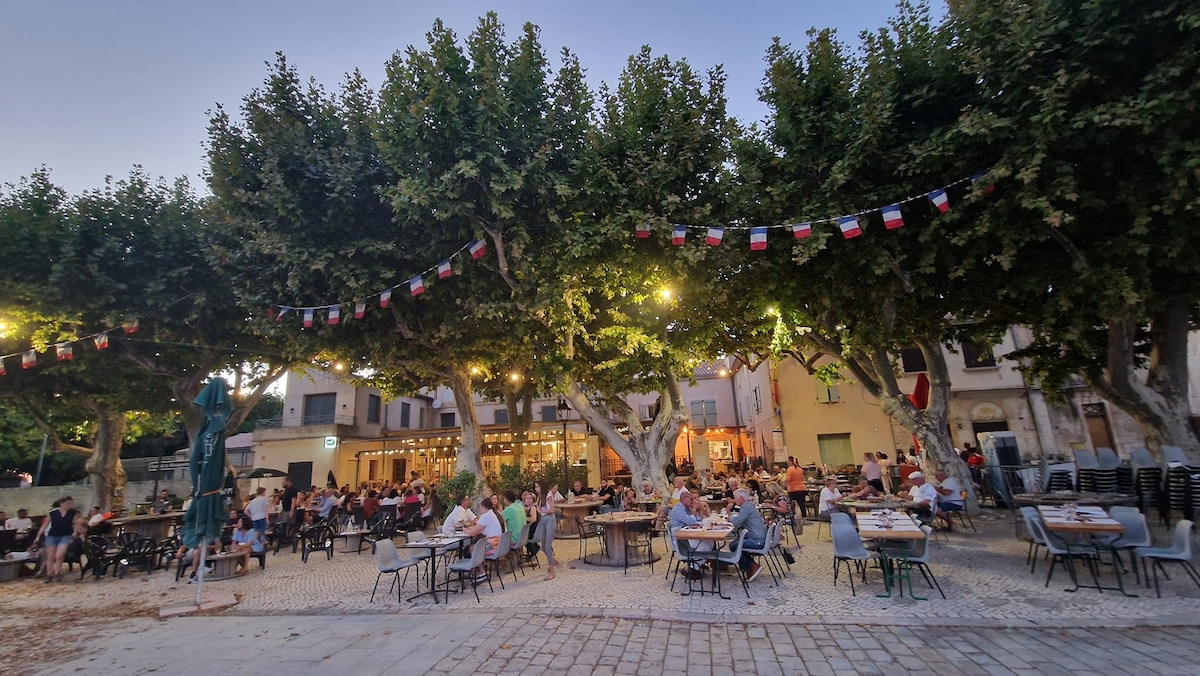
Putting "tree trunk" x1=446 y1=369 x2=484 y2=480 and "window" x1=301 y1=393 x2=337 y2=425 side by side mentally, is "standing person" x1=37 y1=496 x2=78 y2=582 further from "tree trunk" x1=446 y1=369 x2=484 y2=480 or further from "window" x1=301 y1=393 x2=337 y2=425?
"window" x1=301 y1=393 x2=337 y2=425

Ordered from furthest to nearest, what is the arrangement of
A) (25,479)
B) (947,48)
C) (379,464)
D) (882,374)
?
(379,464), (25,479), (882,374), (947,48)

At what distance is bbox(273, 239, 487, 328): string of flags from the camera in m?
9.54

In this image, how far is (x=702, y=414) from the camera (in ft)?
107

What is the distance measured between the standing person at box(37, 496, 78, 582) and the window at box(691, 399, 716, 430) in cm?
2714

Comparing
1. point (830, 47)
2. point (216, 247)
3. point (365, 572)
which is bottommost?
point (365, 572)

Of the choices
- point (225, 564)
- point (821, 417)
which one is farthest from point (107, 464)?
point (821, 417)

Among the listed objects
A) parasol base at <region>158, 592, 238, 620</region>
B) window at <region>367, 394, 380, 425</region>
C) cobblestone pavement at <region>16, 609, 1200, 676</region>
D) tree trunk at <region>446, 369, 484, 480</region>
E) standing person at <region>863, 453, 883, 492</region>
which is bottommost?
parasol base at <region>158, 592, 238, 620</region>

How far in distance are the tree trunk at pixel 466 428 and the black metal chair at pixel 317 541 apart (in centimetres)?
320

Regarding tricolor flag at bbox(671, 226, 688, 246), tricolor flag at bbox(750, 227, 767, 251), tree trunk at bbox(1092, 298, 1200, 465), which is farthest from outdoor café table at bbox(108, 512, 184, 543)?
tree trunk at bbox(1092, 298, 1200, 465)

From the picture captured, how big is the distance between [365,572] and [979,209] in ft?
41.0

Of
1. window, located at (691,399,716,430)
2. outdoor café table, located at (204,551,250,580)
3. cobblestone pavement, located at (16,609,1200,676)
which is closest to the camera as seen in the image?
cobblestone pavement, located at (16,609,1200,676)

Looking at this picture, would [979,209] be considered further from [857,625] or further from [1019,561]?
[857,625]

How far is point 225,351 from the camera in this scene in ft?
47.8

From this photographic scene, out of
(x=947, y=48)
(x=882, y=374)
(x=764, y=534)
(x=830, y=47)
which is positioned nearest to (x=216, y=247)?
(x=764, y=534)
